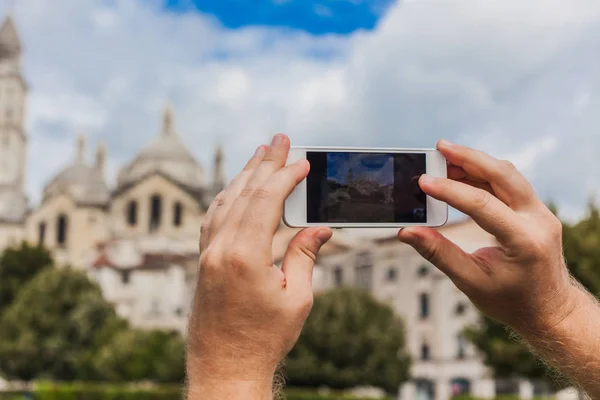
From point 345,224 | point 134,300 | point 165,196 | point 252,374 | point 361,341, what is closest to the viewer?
point 252,374

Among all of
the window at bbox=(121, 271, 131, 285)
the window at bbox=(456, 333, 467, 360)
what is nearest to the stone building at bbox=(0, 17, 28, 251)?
the window at bbox=(121, 271, 131, 285)

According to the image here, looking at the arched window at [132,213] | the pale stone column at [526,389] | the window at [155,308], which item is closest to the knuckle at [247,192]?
the pale stone column at [526,389]

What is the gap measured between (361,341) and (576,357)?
138 feet

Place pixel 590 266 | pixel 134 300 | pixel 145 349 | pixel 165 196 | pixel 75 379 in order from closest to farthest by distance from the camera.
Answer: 1. pixel 590 266
2. pixel 145 349
3. pixel 75 379
4. pixel 134 300
5. pixel 165 196

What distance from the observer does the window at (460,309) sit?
4831 cm

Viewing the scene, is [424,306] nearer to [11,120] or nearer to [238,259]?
[238,259]

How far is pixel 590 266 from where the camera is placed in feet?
86.3

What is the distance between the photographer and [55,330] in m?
53.3

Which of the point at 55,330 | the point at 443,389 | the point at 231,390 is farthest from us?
the point at 55,330

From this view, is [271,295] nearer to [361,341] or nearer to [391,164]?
[391,164]

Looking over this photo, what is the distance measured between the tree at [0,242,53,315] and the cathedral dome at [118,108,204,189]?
64.3 feet

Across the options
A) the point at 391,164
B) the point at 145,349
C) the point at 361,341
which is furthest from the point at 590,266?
the point at 145,349

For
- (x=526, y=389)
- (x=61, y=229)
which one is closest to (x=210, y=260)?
(x=526, y=389)

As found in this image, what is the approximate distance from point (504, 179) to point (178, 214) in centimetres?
8007
